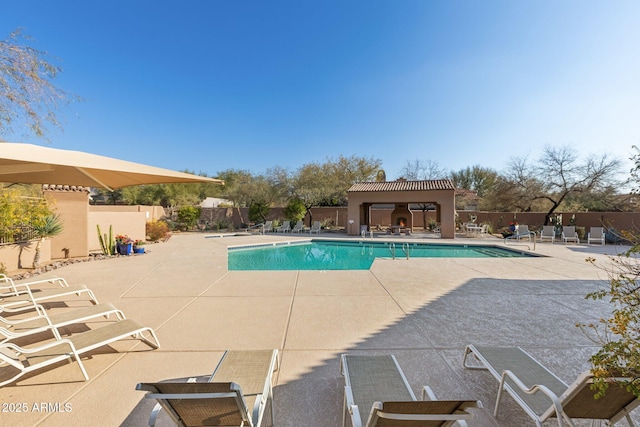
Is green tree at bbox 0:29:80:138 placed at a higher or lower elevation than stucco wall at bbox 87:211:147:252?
higher

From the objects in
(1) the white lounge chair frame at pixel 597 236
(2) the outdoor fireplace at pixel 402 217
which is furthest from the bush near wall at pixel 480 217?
(2) the outdoor fireplace at pixel 402 217

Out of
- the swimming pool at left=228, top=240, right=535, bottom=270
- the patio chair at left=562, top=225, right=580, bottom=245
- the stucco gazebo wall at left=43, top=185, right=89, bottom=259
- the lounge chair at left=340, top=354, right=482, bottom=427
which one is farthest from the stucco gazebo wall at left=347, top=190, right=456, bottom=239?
the lounge chair at left=340, top=354, right=482, bottom=427

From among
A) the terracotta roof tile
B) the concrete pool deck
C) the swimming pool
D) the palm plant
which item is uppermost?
the terracotta roof tile

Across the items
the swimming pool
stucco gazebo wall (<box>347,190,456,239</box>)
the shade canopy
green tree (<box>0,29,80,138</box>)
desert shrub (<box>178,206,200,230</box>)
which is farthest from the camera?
desert shrub (<box>178,206,200,230</box>)

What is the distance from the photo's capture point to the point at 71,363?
10.3ft

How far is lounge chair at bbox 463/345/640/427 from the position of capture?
1778mm

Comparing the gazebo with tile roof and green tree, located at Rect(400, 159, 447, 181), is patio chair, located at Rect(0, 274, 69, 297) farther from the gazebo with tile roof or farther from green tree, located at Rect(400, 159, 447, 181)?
green tree, located at Rect(400, 159, 447, 181)

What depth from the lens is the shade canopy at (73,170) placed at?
3129mm

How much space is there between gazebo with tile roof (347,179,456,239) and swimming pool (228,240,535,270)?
2853 millimetres

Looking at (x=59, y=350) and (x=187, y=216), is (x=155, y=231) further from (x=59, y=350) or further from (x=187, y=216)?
(x=59, y=350)

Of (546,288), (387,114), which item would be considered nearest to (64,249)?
(546,288)

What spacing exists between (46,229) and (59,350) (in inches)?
322

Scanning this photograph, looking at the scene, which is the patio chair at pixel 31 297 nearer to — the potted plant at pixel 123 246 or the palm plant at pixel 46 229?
the palm plant at pixel 46 229

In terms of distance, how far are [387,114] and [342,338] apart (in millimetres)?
17926
